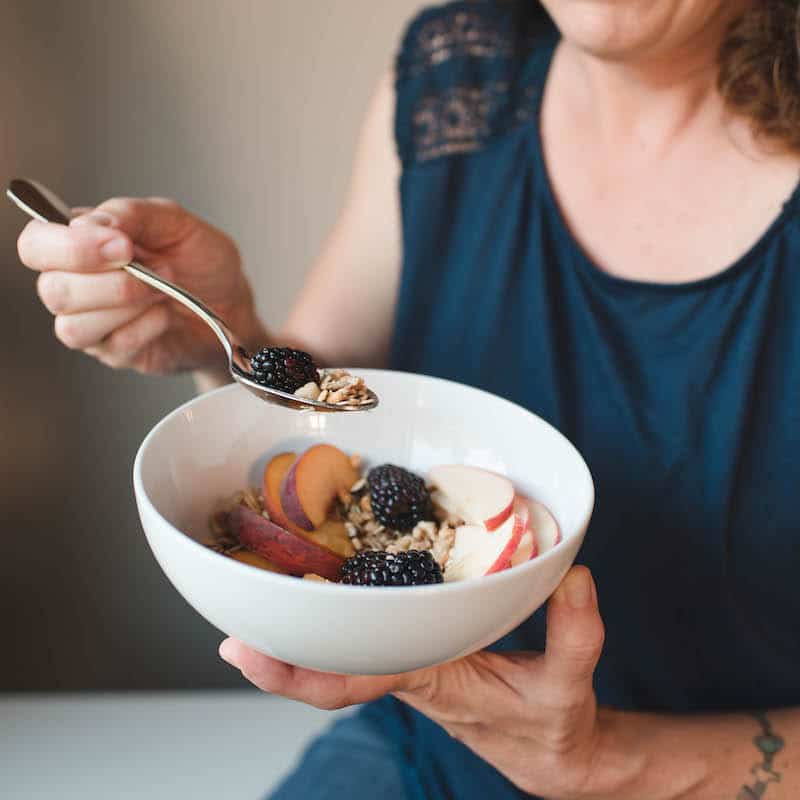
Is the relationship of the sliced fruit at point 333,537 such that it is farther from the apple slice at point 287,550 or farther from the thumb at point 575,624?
the thumb at point 575,624

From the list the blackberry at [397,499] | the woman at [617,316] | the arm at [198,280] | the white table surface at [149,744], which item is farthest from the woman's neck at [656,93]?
the white table surface at [149,744]

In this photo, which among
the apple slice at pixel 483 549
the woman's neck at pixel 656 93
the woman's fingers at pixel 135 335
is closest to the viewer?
the apple slice at pixel 483 549

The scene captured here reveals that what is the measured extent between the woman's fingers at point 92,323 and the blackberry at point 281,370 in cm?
16

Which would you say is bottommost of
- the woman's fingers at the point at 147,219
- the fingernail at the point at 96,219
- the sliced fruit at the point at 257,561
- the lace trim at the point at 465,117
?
the sliced fruit at the point at 257,561

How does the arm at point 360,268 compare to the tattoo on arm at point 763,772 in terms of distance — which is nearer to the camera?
the tattoo on arm at point 763,772

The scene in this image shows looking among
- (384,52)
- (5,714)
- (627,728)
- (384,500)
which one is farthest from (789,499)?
(5,714)

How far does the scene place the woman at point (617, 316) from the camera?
0.86m

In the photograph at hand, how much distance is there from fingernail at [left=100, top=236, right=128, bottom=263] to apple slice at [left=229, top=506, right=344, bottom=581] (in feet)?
0.83

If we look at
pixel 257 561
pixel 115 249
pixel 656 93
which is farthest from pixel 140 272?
pixel 656 93

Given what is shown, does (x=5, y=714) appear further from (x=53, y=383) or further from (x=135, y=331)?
(x=135, y=331)

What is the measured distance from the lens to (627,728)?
86cm

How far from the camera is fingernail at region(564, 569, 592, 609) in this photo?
2.12 ft

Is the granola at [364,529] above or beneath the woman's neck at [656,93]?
beneath

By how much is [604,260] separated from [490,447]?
0.98ft
